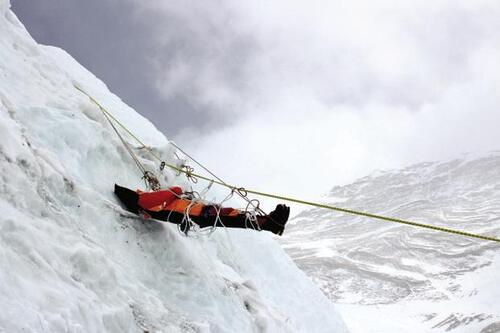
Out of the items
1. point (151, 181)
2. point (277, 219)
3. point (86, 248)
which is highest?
point (151, 181)

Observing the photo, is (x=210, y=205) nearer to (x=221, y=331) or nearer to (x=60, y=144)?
(x=221, y=331)

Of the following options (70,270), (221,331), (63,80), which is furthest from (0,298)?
(63,80)

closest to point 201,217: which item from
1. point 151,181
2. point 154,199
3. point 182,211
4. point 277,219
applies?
point 182,211

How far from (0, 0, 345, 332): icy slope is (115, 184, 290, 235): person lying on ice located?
11.6 inches

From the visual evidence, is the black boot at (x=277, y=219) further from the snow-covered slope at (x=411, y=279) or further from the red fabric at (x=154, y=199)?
the snow-covered slope at (x=411, y=279)

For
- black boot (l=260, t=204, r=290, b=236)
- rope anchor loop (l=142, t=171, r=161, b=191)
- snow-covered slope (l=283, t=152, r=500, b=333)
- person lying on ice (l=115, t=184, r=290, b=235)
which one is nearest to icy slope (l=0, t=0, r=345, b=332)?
rope anchor loop (l=142, t=171, r=161, b=191)

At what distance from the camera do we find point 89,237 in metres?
6.73

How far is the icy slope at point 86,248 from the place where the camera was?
Answer: 16.5 ft

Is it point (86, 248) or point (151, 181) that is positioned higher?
point (151, 181)

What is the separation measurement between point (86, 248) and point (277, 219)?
2.94 metres

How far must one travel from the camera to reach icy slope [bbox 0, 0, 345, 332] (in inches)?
198

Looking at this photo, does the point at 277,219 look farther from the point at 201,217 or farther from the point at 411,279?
the point at 411,279

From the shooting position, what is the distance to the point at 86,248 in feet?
19.9

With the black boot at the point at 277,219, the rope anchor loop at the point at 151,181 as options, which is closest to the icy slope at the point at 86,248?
the rope anchor loop at the point at 151,181
